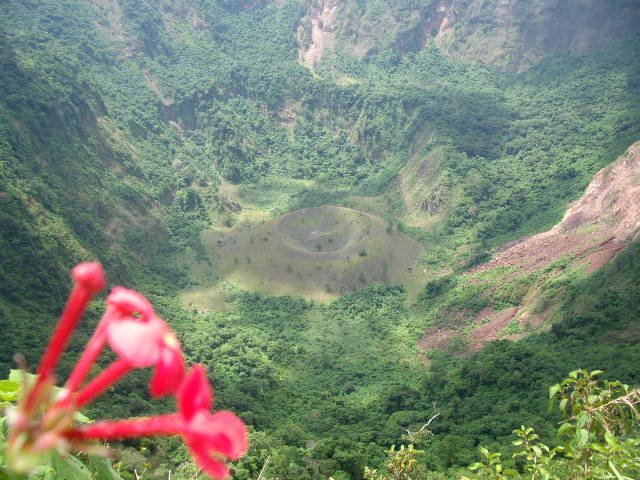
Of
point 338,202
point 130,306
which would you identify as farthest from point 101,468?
point 338,202

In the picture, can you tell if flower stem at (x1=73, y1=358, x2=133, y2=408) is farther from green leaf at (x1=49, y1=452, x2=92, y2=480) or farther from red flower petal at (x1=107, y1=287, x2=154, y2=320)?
green leaf at (x1=49, y1=452, x2=92, y2=480)

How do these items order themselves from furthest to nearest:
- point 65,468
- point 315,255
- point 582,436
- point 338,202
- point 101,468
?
point 338,202, point 315,255, point 582,436, point 101,468, point 65,468

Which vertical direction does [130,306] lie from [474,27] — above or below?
below

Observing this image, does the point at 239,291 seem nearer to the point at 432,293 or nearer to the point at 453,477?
the point at 432,293

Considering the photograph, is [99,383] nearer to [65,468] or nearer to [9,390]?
[65,468]

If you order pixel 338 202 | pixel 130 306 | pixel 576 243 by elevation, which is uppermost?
pixel 338 202

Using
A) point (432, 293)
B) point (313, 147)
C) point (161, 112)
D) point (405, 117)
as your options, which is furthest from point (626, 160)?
point (161, 112)

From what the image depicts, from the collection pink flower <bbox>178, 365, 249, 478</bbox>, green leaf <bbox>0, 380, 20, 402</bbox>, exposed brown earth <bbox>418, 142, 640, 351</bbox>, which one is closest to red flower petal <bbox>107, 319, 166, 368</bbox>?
pink flower <bbox>178, 365, 249, 478</bbox>
